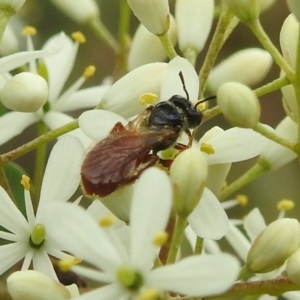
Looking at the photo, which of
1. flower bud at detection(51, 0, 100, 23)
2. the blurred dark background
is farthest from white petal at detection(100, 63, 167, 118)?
the blurred dark background

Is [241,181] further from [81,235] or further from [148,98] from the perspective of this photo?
[81,235]

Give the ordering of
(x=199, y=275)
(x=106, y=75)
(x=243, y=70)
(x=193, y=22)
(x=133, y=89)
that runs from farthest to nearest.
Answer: (x=106, y=75), (x=243, y=70), (x=193, y=22), (x=133, y=89), (x=199, y=275)

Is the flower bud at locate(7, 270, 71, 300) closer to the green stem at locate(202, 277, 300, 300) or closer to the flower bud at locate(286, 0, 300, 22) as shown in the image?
the green stem at locate(202, 277, 300, 300)

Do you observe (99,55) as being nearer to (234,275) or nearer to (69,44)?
(69,44)

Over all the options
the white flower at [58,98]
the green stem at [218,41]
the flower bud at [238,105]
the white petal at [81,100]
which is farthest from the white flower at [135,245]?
the white petal at [81,100]

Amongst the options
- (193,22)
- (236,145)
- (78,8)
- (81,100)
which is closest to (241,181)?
(236,145)

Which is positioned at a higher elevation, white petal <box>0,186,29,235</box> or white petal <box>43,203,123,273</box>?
white petal <box>0,186,29,235</box>

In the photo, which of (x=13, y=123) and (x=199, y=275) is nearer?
(x=199, y=275)

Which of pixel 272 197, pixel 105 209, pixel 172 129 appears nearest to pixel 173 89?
pixel 172 129
